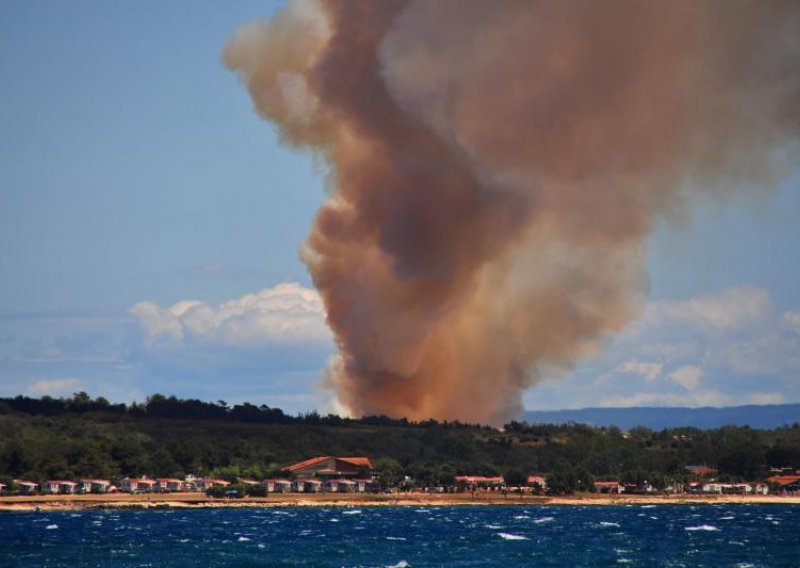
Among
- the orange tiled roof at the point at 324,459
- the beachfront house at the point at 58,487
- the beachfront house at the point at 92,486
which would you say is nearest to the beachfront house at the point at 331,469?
the orange tiled roof at the point at 324,459

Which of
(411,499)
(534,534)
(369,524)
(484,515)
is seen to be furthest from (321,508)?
(534,534)

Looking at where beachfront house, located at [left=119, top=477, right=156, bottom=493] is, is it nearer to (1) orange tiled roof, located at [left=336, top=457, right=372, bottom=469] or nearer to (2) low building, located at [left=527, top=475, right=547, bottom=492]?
(1) orange tiled roof, located at [left=336, top=457, right=372, bottom=469]

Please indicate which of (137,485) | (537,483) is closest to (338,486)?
(137,485)

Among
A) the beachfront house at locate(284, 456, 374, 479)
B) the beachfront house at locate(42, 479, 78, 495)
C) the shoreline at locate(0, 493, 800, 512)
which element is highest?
the beachfront house at locate(284, 456, 374, 479)

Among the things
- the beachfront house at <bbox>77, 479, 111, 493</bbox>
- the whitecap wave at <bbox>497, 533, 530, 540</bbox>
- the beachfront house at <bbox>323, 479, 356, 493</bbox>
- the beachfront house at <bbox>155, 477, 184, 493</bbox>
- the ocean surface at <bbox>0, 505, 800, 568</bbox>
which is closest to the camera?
the ocean surface at <bbox>0, 505, 800, 568</bbox>

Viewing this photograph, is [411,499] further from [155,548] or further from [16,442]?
[155,548]

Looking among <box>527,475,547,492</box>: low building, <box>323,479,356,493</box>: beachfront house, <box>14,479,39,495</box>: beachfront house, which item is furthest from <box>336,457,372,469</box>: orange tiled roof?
<box>14,479,39,495</box>: beachfront house

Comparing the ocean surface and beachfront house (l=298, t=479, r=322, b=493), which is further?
beachfront house (l=298, t=479, r=322, b=493)
